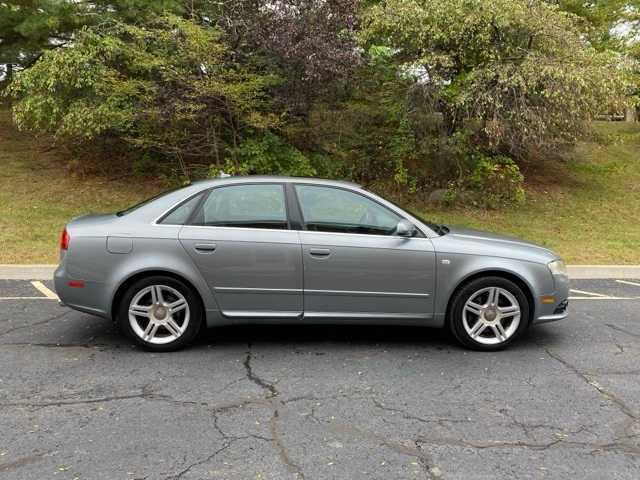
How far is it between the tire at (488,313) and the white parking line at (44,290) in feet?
14.9

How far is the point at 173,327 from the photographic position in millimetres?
4938

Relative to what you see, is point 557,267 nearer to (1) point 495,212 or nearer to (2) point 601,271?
(2) point 601,271

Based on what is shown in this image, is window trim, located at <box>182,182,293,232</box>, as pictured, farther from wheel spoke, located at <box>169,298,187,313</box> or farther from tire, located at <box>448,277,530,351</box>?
tire, located at <box>448,277,530,351</box>

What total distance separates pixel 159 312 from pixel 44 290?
2.99m

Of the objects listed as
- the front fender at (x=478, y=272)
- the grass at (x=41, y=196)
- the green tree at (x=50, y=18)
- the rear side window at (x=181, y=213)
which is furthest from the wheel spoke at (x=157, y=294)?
the green tree at (x=50, y=18)

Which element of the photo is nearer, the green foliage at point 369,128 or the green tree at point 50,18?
the green tree at point 50,18

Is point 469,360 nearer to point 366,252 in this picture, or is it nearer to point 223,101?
point 366,252

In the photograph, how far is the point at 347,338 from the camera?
5441mm

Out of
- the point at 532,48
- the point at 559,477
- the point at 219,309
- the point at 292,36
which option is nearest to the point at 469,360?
the point at 559,477

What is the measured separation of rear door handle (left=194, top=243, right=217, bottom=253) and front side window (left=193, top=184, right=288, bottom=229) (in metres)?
0.20

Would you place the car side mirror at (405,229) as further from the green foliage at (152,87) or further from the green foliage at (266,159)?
the green foliage at (266,159)

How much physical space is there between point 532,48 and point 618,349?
839cm

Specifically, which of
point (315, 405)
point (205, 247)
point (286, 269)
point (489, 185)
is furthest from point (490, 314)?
point (489, 185)

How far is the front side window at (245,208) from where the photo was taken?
502cm
